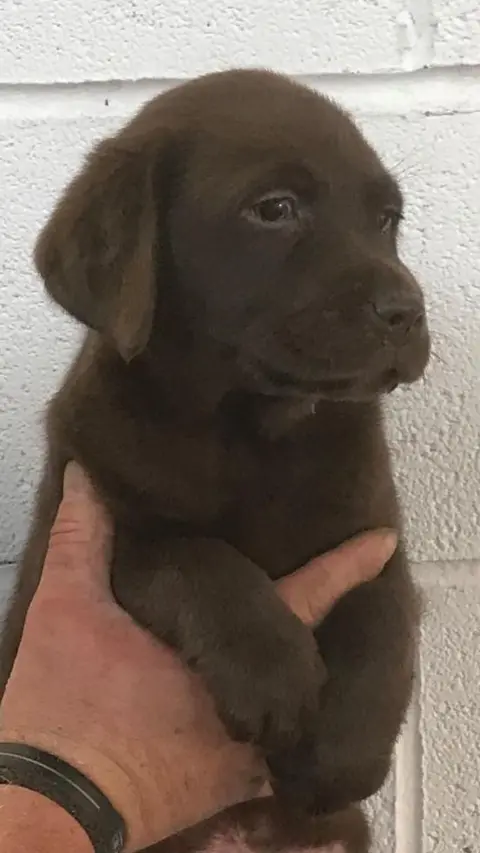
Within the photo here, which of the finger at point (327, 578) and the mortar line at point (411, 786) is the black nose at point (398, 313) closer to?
the finger at point (327, 578)

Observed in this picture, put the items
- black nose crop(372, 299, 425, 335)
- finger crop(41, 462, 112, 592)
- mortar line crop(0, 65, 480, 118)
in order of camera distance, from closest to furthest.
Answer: black nose crop(372, 299, 425, 335), finger crop(41, 462, 112, 592), mortar line crop(0, 65, 480, 118)

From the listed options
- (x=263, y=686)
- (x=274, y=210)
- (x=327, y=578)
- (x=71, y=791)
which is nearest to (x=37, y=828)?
(x=71, y=791)

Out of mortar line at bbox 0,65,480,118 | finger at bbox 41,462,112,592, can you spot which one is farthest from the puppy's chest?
mortar line at bbox 0,65,480,118

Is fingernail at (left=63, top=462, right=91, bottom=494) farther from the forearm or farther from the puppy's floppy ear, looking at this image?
the forearm

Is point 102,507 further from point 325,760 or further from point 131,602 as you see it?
point 325,760

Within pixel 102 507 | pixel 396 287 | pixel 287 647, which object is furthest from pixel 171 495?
pixel 396 287

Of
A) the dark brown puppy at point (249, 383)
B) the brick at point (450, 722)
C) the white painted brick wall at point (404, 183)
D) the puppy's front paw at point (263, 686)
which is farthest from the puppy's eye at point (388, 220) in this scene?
the brick at point (450, 722)
